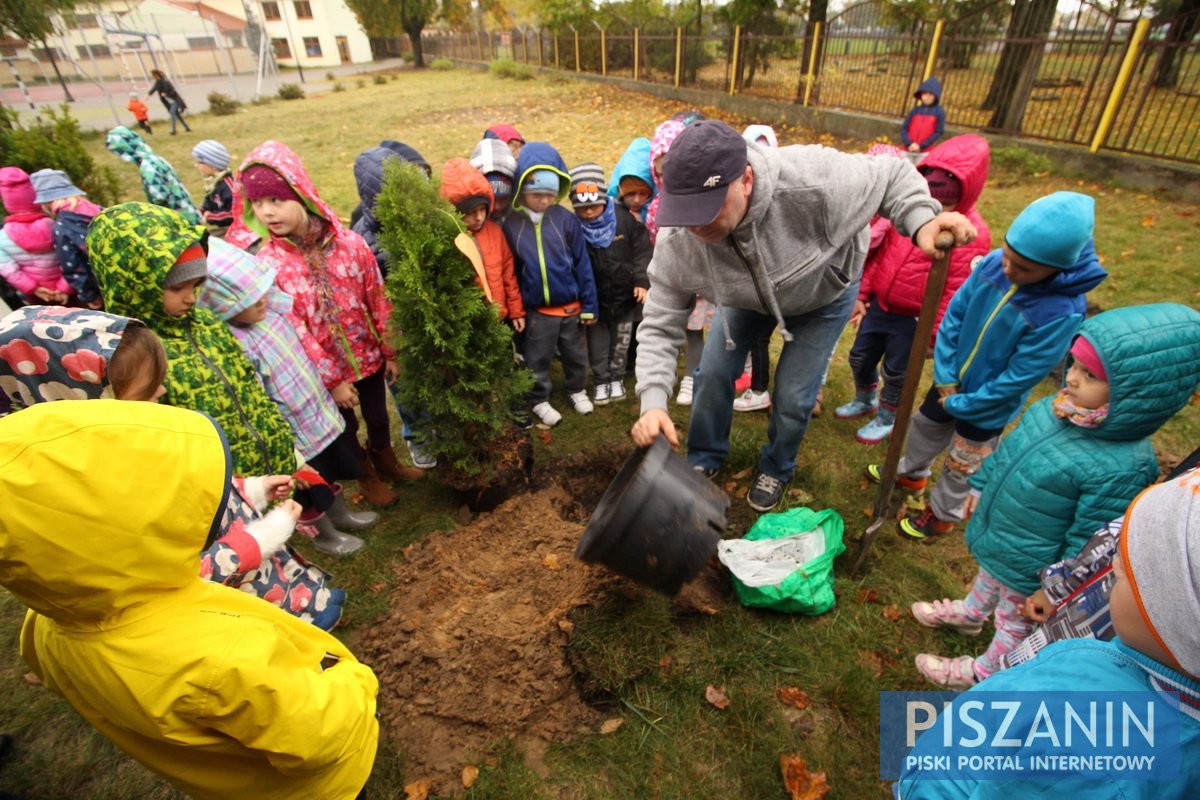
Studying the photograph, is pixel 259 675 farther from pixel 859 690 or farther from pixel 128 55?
pixel 128 55

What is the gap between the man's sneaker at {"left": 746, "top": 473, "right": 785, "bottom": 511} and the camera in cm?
353

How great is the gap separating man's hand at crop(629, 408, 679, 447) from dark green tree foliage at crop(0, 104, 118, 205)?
26.0 ft

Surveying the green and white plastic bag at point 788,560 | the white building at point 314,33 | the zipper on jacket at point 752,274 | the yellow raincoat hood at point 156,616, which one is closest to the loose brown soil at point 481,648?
the green and white plastic bag at point 788,560

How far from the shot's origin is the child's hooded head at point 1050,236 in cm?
240

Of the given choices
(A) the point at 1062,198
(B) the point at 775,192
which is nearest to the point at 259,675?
(B) the point at 775,192

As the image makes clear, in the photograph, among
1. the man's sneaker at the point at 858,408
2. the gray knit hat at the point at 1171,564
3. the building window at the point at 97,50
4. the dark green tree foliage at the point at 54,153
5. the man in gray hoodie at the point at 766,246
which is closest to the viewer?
the gray knit hat at the point at 1171,564

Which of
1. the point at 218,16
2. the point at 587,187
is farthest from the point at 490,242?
the point at 218,16

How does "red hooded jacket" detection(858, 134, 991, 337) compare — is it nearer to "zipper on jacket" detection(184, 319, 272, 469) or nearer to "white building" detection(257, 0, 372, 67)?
"zipper on jacket" detection(184, 319, 272, 469)

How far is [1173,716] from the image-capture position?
3.58ft

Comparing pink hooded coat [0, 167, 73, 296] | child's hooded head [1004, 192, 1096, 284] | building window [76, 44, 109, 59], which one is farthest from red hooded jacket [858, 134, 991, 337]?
building window [76, 44, 109, 59]

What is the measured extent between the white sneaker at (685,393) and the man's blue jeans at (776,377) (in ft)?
3.92

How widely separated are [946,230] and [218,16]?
5588cm

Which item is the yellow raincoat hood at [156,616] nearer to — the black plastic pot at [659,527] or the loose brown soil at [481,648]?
the loose brown soil at [481,648]

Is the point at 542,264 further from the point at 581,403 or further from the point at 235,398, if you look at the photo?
the point at 235,398
